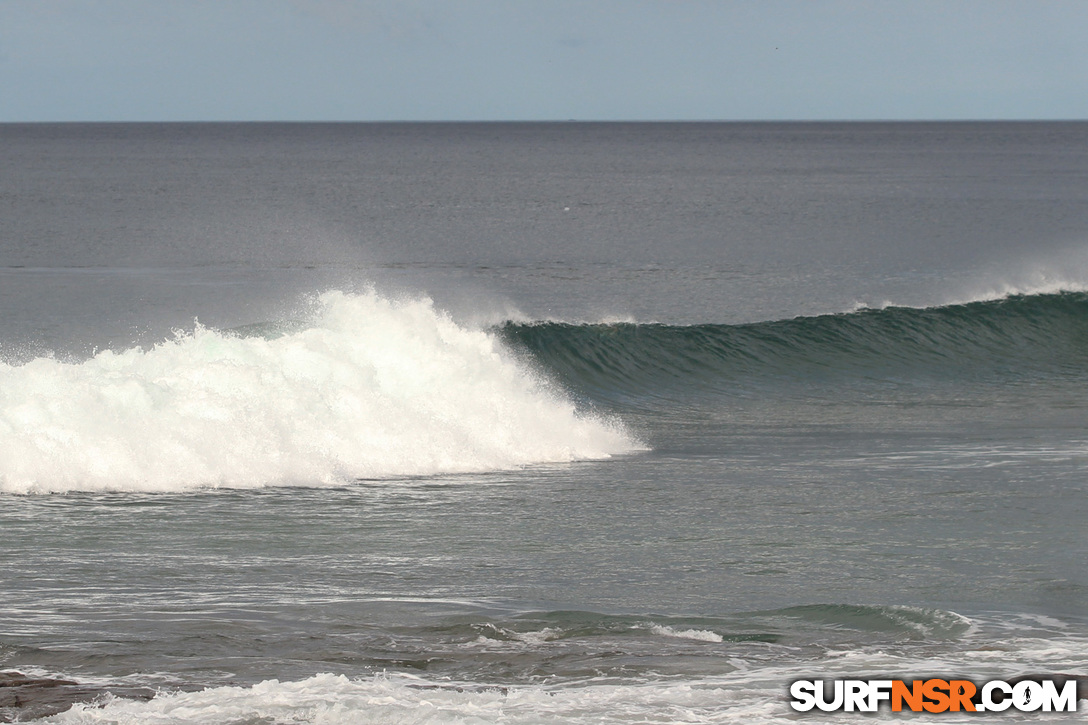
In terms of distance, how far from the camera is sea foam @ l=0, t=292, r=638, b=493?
13914 millimetres

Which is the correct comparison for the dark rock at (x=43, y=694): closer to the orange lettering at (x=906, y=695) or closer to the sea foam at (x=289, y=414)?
the orange lettering at (x=906, y=695)

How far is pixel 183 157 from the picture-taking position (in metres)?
151

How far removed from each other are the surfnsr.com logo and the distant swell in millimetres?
14599

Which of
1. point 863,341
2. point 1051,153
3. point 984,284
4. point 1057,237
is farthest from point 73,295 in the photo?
point 1051,153

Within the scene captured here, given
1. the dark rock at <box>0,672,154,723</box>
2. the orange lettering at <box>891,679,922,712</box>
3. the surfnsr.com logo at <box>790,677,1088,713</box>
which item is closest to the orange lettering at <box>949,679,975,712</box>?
the surfnsr.com logo at <box>790,677,1088,713</box>

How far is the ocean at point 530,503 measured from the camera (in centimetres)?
785

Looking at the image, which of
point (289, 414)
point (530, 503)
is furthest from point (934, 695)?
point (289, 414)

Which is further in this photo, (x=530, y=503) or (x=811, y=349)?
(x=811, y=349)

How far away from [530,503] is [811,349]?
43.5 feet

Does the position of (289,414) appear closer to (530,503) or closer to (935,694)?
(530,503)

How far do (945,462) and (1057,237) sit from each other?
46.8 meters

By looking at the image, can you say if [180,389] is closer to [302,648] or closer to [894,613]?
[302,648]

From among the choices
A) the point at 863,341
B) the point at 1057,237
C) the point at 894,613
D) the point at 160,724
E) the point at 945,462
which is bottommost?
the point at 160,724

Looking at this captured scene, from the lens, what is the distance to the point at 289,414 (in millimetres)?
15328
